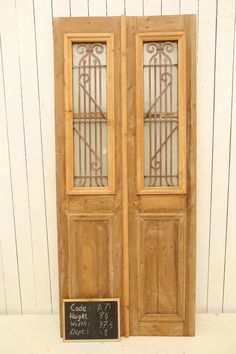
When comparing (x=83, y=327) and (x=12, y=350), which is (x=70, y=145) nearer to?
(x=83, y=327)

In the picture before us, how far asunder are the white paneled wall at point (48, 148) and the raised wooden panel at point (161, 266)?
311 millimetres

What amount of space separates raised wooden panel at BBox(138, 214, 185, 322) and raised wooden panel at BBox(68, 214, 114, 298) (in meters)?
0.20

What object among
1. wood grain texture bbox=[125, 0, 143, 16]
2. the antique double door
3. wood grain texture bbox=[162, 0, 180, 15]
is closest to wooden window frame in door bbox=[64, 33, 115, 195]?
the antique double door

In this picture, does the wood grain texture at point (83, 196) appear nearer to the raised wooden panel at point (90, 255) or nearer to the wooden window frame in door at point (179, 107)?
the raised wooden panel at point (90, 255)

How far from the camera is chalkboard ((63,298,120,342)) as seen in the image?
2.07 m

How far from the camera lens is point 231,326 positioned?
→ 2.21 m

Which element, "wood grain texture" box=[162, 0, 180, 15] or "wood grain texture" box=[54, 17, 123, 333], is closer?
"wood grain texture" box=[54, 17, 123, 333]

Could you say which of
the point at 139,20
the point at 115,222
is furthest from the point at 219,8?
the point at 115,222

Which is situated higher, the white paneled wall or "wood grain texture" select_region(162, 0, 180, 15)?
"wood grain texture" select_region(162, 0, 180, 15)

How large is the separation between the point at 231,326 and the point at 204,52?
6.02 ft

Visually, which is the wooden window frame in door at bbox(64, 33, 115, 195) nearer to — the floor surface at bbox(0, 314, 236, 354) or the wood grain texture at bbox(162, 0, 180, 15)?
the wood grain texture at bbox(162, 0, 180, 15)

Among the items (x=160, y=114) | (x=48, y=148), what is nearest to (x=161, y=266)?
(x=160, y=114)

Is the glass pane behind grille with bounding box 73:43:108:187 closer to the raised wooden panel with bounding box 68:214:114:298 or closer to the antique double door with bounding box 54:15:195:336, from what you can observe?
the antique double door with bounding box 54:15:195:336

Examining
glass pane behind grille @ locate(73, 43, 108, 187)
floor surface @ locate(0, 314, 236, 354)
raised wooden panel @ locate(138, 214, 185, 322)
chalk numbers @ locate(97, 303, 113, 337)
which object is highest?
glass pane behind grille @ locate(73, 43, 108, 187)
